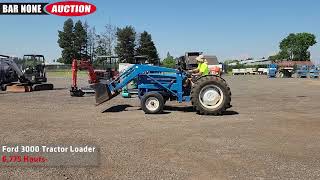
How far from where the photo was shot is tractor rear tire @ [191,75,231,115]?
40.5 ft

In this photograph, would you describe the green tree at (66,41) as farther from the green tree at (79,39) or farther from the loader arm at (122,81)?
the loader arm at (122,81)

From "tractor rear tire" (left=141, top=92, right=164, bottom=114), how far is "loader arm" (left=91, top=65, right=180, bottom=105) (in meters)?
1.00

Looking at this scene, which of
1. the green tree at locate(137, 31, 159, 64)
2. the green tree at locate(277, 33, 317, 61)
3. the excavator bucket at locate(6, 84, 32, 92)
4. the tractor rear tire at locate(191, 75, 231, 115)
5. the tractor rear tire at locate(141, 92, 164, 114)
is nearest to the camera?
the tractor rear tire at locate(191, 75, 231, 115)

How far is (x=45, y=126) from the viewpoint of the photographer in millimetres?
10055

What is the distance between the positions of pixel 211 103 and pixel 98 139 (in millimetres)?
5015

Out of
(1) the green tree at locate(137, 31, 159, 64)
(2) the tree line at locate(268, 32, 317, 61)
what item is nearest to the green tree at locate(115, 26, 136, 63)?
(1) the green tree at locate(137, 31, 159, 64)

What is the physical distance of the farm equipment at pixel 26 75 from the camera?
2405 centimetres

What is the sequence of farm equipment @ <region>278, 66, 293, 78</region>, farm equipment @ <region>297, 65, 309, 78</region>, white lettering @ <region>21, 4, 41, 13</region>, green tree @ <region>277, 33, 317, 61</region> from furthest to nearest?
green tree @ <region>277, 33, 317, 61</region>
farm equipment @ <region>278, 66, 293, 78</region>
farm equipment @ <region>297, 65, 309, 78</region>
white lettering @ <region>21, 4, 41, 13</region>

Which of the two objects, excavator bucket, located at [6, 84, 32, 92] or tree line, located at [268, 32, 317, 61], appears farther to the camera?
tree line, located at [268, 32, 317, 61]

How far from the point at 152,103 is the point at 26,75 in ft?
48.3

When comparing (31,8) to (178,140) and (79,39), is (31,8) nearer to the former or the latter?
(178,140)

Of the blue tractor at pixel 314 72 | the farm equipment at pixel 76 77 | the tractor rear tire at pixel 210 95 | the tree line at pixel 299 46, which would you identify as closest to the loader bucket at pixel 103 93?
the tractor rear tire at pixel 210 95

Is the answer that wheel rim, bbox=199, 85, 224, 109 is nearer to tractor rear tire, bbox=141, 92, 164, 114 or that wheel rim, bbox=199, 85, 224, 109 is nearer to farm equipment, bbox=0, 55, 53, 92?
tractor rear tire, bbox=141, 92, 164, 114

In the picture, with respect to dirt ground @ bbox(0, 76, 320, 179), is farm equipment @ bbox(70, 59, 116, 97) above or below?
above
